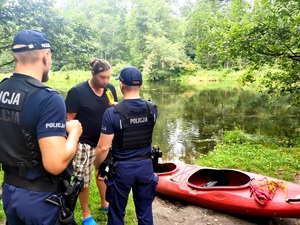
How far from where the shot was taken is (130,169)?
2740mm

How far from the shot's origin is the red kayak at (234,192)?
384cm

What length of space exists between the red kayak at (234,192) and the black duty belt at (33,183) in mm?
3097

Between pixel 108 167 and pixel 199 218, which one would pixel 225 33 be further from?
pixel 108 167

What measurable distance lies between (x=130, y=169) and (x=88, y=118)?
0.82 meters

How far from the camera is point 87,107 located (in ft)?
10.2

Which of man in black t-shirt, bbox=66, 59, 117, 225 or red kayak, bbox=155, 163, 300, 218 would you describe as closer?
man in black t-shirt, bbox=66, 59, 117, 225

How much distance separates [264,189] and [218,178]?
0.98 meters

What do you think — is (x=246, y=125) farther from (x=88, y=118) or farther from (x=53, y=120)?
(x=53, y=120)

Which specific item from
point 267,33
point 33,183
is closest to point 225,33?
point 267,33

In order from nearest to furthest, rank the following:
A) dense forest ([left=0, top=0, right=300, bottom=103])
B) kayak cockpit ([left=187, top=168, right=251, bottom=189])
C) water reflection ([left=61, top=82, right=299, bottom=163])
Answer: kayak cockpit ([left=187, top=168, right=251, bottom=189])
dense forest ([left=0, top=0, right=300, bottom=103])
water reflection ([left=61, top=82, right=299, bottom=163])

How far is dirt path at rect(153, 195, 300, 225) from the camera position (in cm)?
399

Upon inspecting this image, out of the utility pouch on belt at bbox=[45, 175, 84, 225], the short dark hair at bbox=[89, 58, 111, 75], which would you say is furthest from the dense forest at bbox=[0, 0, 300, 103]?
the utility pouch on belt at bbox=[45, 175, 84, 225]

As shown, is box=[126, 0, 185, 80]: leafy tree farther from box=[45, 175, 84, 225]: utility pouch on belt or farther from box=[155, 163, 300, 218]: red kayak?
box=[45, 175, 84, 225]: utility pouch on belt

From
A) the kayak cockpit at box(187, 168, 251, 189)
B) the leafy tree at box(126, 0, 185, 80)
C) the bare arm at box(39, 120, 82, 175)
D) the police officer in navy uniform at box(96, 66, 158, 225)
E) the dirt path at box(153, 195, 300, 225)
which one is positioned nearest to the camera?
the bare arm at box(39, 120, 82, 175)
